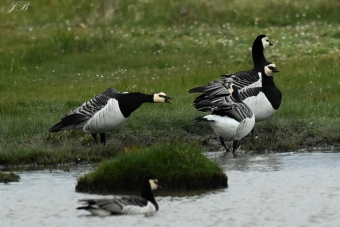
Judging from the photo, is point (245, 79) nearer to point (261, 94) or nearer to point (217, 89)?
point (217, 89)

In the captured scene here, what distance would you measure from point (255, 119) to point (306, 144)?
127 centimetres

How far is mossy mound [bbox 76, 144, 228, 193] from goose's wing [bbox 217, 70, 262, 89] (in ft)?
18.0

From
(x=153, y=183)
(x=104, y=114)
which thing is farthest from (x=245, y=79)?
(x=153, y=183)

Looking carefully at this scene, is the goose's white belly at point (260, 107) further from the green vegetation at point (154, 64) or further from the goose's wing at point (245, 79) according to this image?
the goose's wing at point (245, 79)

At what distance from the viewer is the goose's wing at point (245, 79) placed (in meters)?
17.9

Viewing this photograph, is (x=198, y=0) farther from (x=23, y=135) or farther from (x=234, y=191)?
(x=234, y=191)

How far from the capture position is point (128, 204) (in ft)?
36.0

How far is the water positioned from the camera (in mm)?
10953

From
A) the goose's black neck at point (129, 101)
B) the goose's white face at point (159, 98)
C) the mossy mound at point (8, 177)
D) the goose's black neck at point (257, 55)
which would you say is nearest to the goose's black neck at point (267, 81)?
the goose's black neck at point (257, 55)

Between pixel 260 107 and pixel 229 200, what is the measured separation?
5.00m

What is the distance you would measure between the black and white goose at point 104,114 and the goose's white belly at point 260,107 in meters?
2.00

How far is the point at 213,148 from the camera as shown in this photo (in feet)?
53.6

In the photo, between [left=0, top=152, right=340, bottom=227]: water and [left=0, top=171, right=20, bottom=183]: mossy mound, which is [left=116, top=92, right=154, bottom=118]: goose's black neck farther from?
[left=0, top=171, right=20, bottom=183]: mossy mound

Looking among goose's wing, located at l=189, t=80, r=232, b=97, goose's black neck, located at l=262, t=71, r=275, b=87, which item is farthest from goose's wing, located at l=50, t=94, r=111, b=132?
goose's black neck, located at l=262, t=71, r=275, b=87
